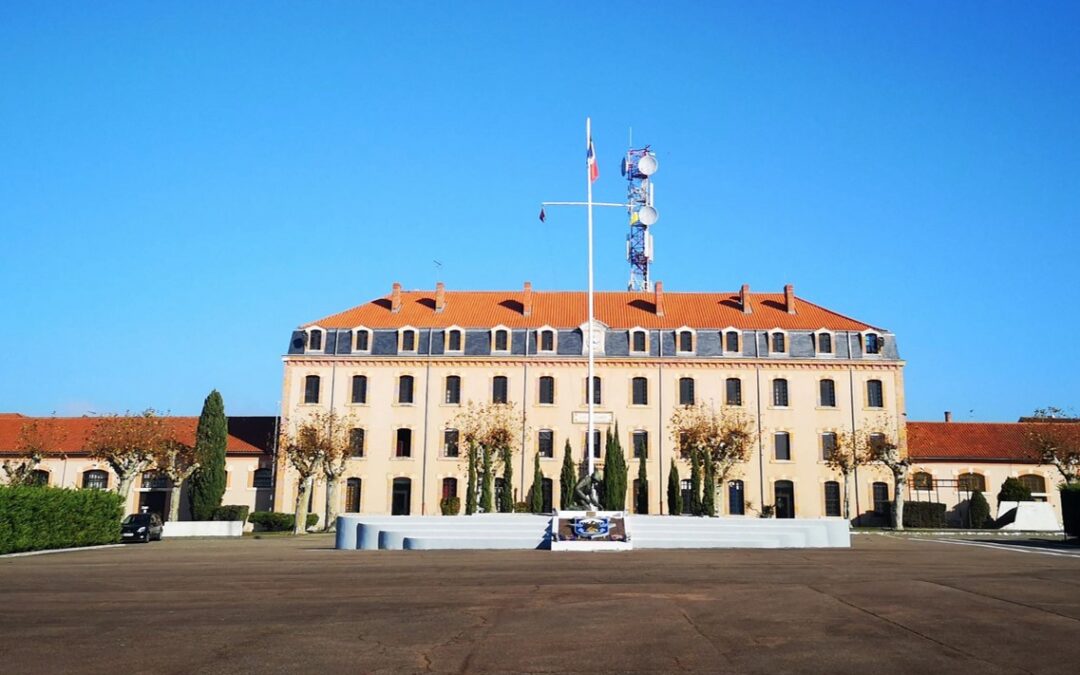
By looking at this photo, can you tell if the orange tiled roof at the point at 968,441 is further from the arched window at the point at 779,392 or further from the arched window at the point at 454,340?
the arched window at the point at 454,340

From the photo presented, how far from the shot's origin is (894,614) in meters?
12.1

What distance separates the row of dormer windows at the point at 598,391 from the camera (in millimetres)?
53219

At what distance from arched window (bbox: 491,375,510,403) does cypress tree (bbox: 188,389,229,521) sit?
50.6 feet

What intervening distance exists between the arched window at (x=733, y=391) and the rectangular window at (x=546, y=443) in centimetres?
1042

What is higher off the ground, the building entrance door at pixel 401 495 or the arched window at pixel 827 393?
the arched window at pixel 827 393

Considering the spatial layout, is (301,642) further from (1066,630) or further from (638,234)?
(638,234)

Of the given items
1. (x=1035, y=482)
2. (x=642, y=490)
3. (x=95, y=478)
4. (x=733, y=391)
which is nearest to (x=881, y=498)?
(x=1035, y=482)

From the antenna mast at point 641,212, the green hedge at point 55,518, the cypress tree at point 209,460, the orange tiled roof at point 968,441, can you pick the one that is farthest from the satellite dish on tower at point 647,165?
the green hedge at point 55,518

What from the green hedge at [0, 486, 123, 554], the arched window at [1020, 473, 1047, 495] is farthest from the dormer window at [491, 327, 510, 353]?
the arched window at [1020, 473, 1047, 495]

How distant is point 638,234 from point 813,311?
50.5 ft

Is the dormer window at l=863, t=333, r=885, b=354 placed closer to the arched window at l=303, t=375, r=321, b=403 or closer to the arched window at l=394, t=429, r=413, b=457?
the arched window at l=394, t=429, r=413, b=457

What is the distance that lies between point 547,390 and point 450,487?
8.01m

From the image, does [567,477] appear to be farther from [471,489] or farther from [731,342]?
[731,342]

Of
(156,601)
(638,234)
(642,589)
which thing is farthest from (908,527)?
(156,601)
